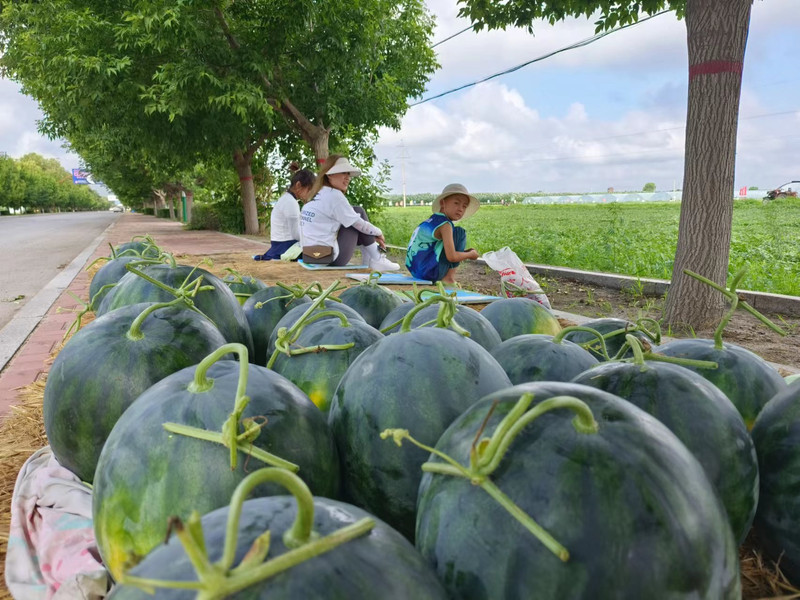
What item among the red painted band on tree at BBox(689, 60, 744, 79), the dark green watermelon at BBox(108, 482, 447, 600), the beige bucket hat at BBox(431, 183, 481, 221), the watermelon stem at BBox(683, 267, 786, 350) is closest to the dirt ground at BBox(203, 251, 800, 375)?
the beige bucket hat at BBox(431, 183, 481, 221)

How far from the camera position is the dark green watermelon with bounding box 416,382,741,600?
82 centimetres

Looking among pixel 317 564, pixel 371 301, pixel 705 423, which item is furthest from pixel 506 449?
pixel 371 301

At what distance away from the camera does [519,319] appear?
2.49 meters

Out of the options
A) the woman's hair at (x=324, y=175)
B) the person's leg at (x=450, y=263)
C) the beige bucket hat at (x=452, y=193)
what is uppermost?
the woman's hair at (x=324, y=175)

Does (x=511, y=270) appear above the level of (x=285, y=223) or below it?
below

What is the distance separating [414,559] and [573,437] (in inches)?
11.6

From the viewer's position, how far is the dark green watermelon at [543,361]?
1.67 m

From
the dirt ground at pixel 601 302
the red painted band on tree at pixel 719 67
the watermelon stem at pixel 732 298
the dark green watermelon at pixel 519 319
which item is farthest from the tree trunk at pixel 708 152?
the watermelon stem at pixel 732 298

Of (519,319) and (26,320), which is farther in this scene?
(26,320)

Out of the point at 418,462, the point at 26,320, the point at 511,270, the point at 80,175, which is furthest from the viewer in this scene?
the point at 80,175

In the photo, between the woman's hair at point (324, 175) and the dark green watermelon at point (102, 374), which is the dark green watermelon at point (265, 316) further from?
the woman's hair at point (324, 175)

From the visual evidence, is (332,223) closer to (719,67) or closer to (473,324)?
(719,67)

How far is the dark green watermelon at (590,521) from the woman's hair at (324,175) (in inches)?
315

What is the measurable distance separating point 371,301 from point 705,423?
175cm
